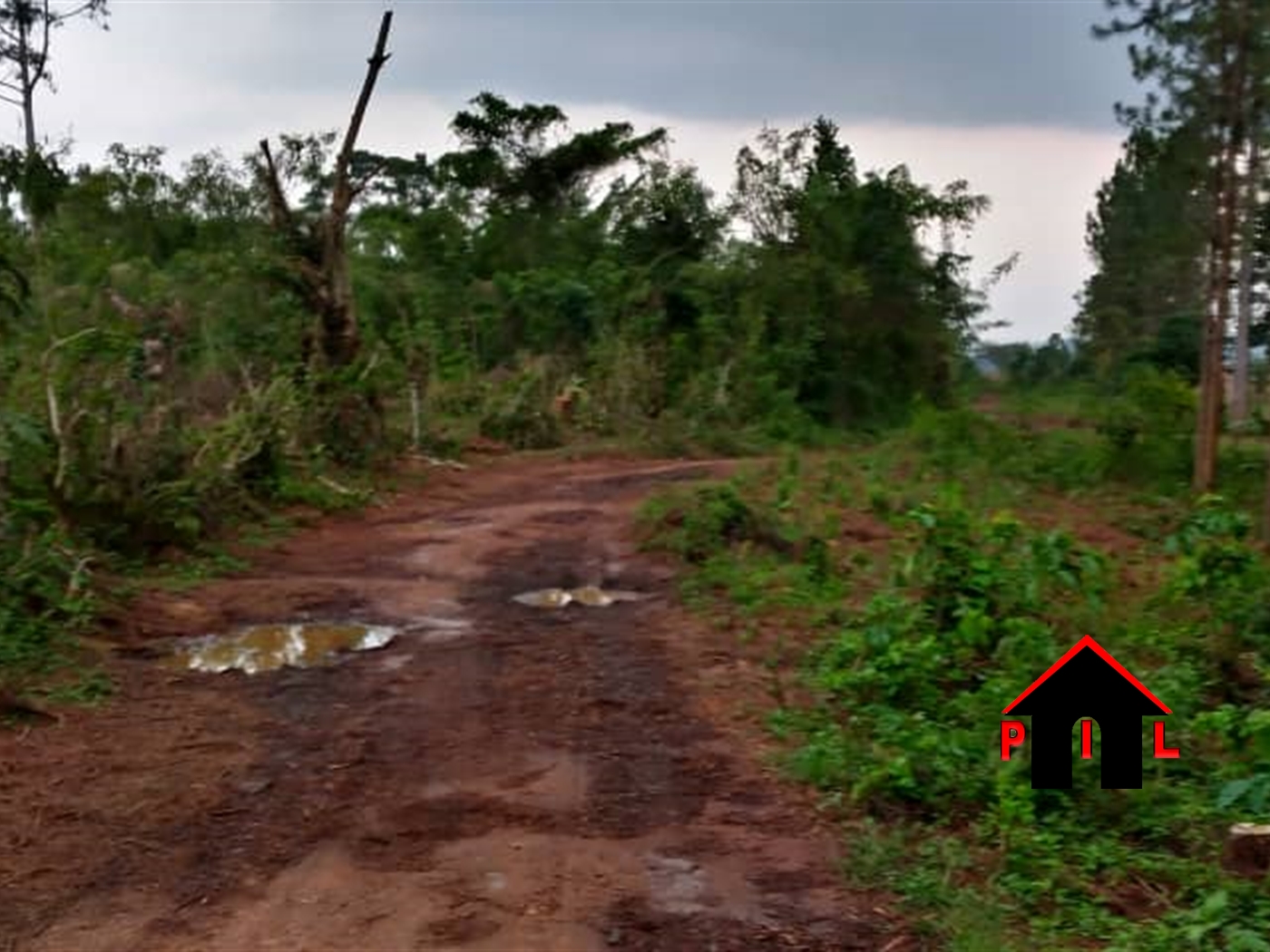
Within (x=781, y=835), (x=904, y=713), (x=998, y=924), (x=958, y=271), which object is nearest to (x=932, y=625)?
(x=904, y=713)

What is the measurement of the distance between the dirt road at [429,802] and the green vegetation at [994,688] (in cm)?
34

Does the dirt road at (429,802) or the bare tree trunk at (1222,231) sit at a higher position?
the bare tree trunk at (1222,231)

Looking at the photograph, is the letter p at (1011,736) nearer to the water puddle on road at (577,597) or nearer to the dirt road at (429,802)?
the dirt road at (429,802)

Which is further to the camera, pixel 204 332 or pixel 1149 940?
pixel 204 332

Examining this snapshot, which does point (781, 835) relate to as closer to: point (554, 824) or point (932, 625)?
point (554, 824)

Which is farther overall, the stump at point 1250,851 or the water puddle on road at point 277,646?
the water puddle on road at point 277,646

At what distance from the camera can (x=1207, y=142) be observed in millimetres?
14305

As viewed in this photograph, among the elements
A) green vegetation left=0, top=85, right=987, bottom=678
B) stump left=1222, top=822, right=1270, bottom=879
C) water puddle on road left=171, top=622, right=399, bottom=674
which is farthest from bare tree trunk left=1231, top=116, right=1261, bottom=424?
stump left=1222, top=822, right=1270, bottom=879

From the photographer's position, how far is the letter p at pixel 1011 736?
4715mm

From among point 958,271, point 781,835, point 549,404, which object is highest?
point 958,271

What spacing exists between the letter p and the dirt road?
0.73 metres

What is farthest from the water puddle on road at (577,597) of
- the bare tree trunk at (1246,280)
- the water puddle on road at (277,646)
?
the bare tree trunk at (1246,280)

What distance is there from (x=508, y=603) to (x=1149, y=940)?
5.76m

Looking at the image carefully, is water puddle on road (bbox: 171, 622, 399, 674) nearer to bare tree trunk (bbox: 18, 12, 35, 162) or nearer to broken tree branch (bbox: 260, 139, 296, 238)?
broken tree branch (bbox: 260, 139, 296, 238)
